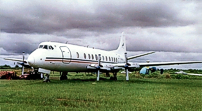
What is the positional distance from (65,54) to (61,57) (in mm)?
842

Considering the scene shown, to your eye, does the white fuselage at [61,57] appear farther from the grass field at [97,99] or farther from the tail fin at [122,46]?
the tail fin at [122,46]

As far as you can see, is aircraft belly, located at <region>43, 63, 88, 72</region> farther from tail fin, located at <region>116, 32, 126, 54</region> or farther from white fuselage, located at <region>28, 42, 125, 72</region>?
tail fin, located at <region>116, 32, 126, 54</region>

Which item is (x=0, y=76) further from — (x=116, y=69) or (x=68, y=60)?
(x=116, y=69)

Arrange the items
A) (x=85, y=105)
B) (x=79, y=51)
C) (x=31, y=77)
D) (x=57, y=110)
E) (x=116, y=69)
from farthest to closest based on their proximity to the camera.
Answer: (x=31, y=77)
(x=116, y=69)
(x=79, y=51)
(x=85, y=105)
(x=57, y=110)

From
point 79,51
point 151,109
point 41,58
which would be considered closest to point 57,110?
point 151,109

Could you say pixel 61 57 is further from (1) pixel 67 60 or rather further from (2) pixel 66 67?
(2) pixel 66 67

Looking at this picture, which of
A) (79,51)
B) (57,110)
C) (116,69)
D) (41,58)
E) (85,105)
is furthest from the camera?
(116,69)

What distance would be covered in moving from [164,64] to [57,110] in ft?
67.5

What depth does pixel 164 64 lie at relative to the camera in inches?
1046

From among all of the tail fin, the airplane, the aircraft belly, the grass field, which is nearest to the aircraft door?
the airplane

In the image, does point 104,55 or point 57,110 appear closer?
point 57,110

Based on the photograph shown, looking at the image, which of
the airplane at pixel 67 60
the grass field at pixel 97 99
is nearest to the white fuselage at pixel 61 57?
the airplane at pixel 67 60

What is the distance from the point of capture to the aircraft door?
22703 mm

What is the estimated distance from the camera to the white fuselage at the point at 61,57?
20194 mm
